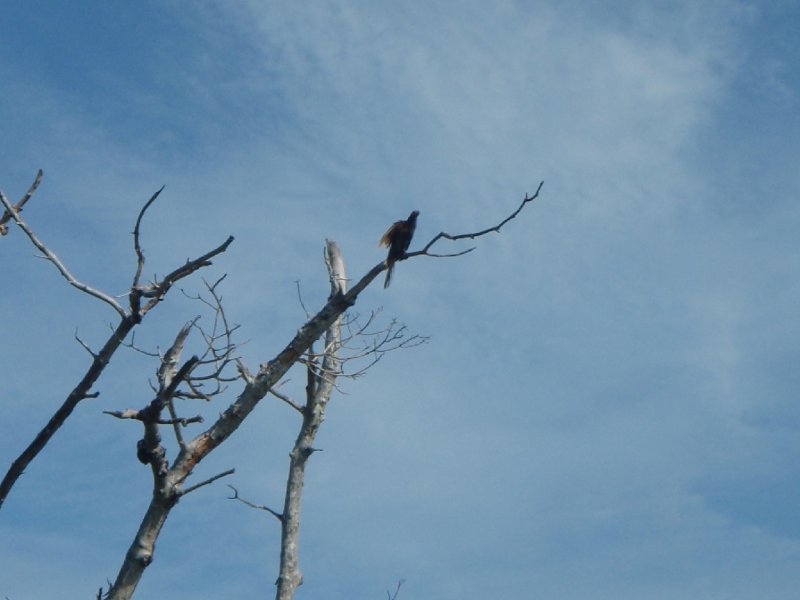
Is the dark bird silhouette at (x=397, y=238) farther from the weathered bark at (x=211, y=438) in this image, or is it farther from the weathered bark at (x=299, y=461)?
the weathered bark at (x=211, y=438)

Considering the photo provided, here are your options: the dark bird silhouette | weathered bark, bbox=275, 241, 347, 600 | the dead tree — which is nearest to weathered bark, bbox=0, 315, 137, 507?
the dead tree

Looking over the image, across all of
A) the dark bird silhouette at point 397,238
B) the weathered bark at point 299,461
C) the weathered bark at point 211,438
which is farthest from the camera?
the weathered bark at point 299,461

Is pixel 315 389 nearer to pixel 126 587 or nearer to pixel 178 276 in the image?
pixel 126 587

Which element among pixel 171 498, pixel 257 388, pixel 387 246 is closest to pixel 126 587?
pixel 171 498

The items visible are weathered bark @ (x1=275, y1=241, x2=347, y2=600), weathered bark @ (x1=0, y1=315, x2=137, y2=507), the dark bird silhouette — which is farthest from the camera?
weathered bark @ (x1=275, y1=241, x2=347, y2=600)

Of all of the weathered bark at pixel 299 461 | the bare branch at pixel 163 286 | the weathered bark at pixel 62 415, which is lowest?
the weathered bark at pixel 62 415

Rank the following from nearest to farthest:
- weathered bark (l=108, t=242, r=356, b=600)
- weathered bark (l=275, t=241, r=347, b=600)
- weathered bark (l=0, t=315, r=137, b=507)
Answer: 1. weathered bark (l=0, t=315, r=137, b=507)
2. weathered bark (l=108, t=242, r=356, b=600)
3. weathered bark (l=275, t=241, r=347, b=600)

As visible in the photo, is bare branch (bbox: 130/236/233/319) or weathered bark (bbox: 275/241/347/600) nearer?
bare branch (bbox: 130/236/233/319)

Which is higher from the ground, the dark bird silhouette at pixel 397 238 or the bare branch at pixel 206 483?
the dark bird silhouette at pixel 397 238

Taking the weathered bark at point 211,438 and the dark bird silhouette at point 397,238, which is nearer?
the weathered bark at point 211,438

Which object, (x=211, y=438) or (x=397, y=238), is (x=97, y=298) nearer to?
(x=211, y=438)

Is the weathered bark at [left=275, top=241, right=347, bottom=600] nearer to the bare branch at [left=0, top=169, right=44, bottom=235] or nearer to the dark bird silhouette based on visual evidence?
the dark bird silhouette

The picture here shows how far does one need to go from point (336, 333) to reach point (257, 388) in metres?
5.28

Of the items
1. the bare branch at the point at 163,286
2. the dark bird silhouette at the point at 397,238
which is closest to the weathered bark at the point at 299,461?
the dark bird silhouette at the point at 397,238
